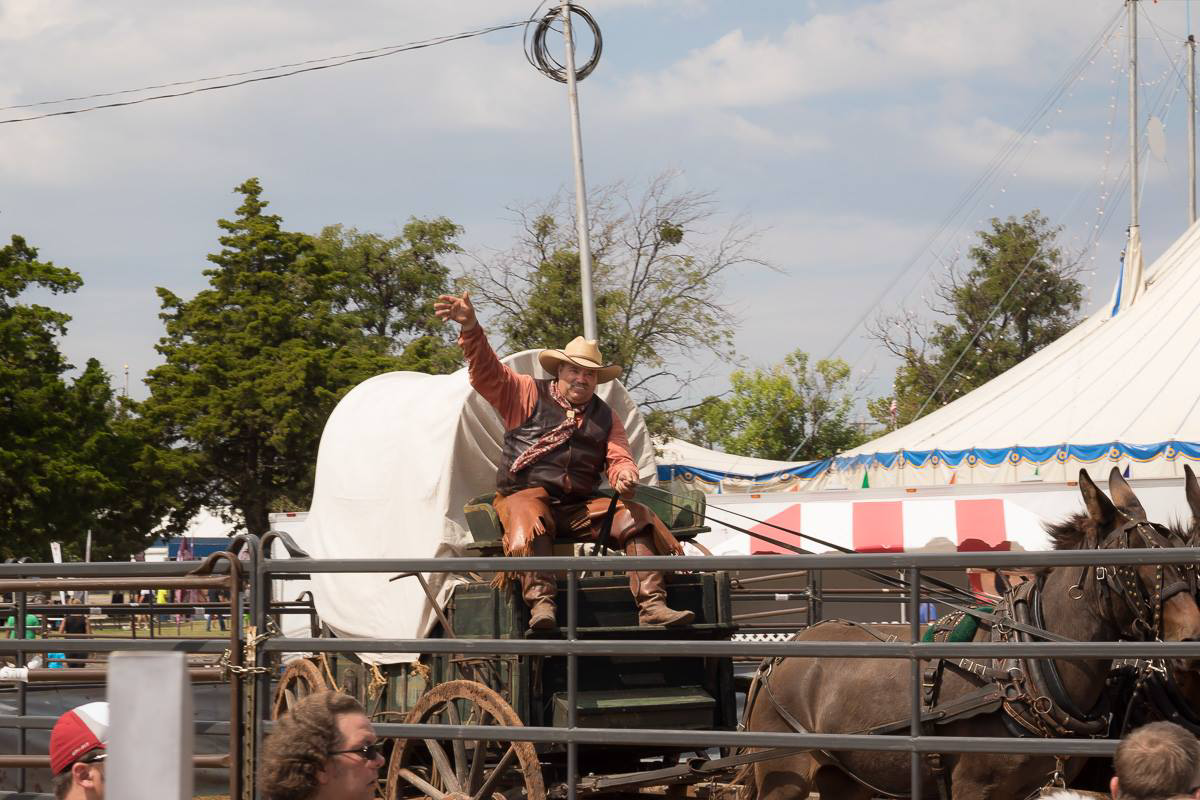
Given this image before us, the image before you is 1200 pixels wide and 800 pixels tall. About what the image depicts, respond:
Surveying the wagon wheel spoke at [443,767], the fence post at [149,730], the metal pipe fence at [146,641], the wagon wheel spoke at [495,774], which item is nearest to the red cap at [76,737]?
the fence post at [149,730]

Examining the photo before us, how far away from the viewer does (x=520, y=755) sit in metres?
5.81

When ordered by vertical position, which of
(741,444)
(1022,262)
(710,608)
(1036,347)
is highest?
(1022,262)

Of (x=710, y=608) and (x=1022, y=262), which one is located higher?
(x=1022, y=262)

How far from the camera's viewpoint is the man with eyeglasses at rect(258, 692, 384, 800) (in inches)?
125

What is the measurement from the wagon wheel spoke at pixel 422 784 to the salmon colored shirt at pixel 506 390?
1.80m

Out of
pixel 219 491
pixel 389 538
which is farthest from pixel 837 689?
pixel 219 491

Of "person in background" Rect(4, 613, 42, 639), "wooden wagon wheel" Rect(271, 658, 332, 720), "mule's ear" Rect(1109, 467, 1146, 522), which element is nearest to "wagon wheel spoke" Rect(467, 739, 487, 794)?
"wooden wagon wheel" Rect(271, 658, 332, 720)

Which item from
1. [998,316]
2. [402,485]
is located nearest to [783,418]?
[998,316]

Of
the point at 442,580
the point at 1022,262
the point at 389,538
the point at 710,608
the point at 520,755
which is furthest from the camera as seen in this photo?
the point at 1022,262

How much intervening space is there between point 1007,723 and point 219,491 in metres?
30.8

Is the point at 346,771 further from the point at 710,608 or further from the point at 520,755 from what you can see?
the point at 710,608

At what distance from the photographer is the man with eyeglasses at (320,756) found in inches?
125

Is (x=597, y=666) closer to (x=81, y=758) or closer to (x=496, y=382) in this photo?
(x=496, y=382)

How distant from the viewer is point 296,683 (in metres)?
7.79
